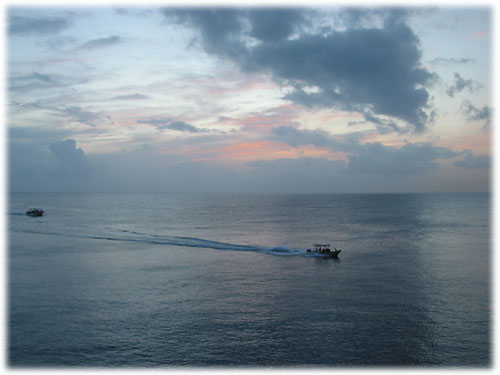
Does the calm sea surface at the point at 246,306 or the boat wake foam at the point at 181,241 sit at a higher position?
the boat wake foam at the point at 181,241

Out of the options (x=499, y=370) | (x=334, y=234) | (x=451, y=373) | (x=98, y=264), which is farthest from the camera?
(x=334, y=234)

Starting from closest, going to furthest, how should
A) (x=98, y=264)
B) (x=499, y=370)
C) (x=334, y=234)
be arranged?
(x=499, y=370), (x=98, y=264), (x=334, y=234)

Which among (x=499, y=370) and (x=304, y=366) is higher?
(x=499, y=370)

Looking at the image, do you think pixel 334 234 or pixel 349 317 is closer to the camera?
pixel 349 317

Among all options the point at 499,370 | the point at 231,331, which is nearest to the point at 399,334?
the point at 499,370

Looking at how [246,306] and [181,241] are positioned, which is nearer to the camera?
[246,306]

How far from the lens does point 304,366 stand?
27875 millimetres

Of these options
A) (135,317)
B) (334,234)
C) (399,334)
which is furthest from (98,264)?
(334,234)

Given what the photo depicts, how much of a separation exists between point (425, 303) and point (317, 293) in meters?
12.6

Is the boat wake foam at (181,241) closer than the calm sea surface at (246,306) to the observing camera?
No

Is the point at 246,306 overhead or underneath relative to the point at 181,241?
underneath

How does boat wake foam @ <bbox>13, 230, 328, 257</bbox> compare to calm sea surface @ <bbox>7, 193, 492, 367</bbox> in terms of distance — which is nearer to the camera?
calm sea surface @ <bbox>7, 193, 492, 367</bbox>

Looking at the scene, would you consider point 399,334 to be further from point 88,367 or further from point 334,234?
point 334,234

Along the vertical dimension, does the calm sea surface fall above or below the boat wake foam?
below
